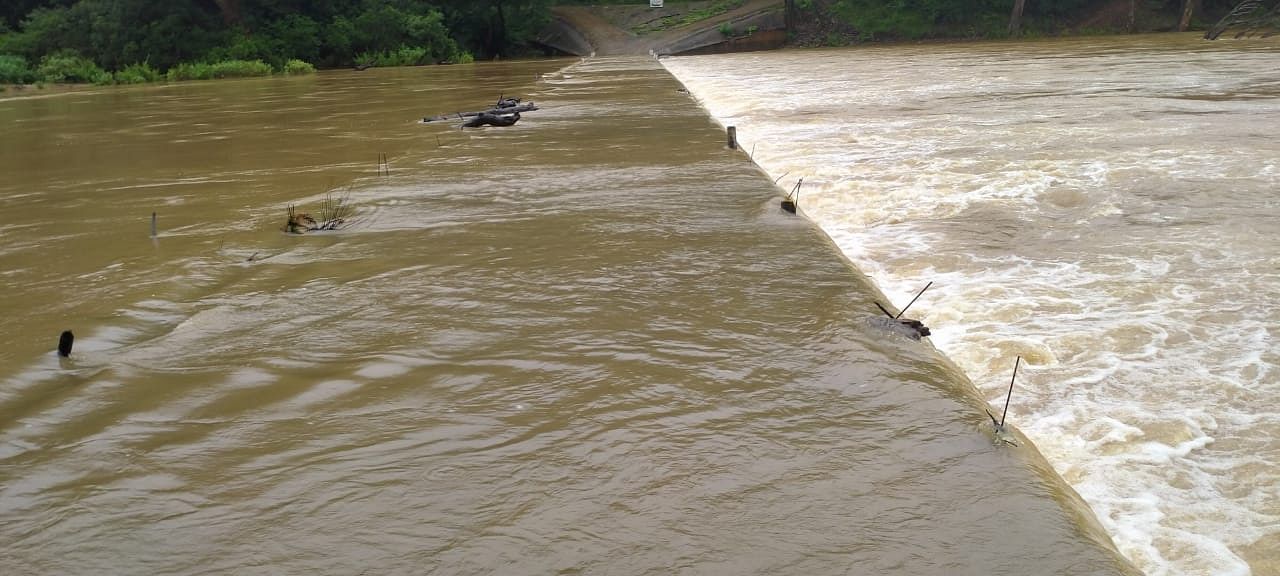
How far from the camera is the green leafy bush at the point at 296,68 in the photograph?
3800cm

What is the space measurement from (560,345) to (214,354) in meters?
1.65

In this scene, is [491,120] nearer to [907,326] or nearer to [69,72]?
[907,326]

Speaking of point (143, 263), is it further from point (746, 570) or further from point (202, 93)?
point (202, 93)

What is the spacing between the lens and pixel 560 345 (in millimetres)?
4438

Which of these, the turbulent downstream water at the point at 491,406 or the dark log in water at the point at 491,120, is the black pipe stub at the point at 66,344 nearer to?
the turbulent downstream water at the point at 491,406

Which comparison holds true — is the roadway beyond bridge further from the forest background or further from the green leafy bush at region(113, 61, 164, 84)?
the green leafy bush at region(113, 61, 164, 84)

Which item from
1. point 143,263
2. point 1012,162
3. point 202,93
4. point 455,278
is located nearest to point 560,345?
point 455,278

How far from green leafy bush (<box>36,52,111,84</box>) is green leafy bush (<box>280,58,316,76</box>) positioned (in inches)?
257

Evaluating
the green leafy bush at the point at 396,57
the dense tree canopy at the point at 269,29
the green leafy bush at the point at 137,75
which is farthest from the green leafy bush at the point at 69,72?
the green leafy bush at the point at 396,57

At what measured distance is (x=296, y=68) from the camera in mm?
38156

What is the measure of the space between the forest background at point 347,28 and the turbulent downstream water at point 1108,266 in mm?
31516

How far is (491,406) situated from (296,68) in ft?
125

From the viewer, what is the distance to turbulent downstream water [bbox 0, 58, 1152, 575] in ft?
9.21

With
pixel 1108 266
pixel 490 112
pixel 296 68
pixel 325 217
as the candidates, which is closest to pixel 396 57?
pixel 296 68
